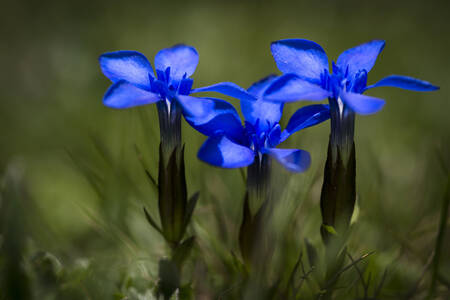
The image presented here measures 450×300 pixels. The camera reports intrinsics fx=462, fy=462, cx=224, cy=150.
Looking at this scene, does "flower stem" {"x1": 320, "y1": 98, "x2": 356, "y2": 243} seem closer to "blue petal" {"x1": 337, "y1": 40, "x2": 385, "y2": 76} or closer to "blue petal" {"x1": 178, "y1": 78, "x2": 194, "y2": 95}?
"blue petal" {"x1": 337, "y1": 40, "x2": 385, "y2": 76}

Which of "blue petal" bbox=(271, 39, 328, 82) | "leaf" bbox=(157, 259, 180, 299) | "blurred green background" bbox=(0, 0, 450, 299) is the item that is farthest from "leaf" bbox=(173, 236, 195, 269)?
"blue petal" bbox=(271, 39, 328, 82)

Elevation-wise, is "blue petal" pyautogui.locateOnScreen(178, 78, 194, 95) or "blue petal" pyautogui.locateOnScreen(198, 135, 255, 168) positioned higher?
"blue petal" pyautogui.locateOnScreen(178, 78, 194, 95)

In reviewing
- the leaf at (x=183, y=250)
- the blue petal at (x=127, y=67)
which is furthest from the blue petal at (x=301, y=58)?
the leaf at (x=183, y=250)

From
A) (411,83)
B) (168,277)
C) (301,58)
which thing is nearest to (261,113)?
(301,58)

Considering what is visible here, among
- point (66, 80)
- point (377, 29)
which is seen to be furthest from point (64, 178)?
point (377, 29)

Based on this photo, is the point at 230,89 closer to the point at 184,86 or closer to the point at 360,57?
the point at 184,86
